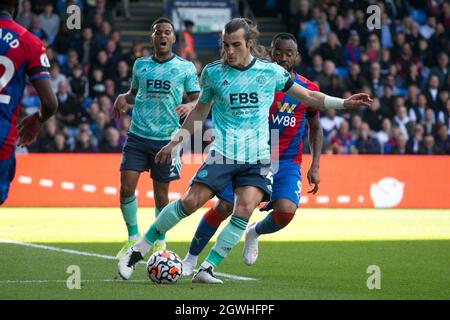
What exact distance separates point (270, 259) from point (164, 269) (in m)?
2.66

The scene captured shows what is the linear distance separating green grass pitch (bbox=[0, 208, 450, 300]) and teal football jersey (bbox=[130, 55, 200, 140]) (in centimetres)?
142

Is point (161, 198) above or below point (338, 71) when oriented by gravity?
below

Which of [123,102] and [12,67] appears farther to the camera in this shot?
[123,102]

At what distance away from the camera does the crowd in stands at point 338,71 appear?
21016 mm

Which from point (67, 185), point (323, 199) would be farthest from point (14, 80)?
point (323, 199)

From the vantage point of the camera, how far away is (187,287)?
342 inches

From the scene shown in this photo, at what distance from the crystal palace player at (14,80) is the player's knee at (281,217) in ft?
10.7

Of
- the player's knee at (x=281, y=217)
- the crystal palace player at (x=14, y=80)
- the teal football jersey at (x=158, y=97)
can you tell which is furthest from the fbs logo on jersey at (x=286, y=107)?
the crystal palace player at (x=14, y=80)

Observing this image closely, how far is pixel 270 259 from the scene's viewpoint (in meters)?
11.3

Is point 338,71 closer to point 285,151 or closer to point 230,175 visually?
point 285,151

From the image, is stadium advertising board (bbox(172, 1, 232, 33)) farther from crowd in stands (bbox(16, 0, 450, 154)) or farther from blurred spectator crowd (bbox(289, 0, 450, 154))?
blurred spectator crowd (bbox(289, 0, 450, 154))

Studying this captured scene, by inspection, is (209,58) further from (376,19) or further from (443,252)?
(443,252)

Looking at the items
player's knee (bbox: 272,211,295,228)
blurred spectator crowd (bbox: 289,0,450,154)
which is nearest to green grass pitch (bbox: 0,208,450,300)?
player's knee (bbox: 272,211,295,228)

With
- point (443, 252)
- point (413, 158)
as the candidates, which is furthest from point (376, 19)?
point (443, 252)
